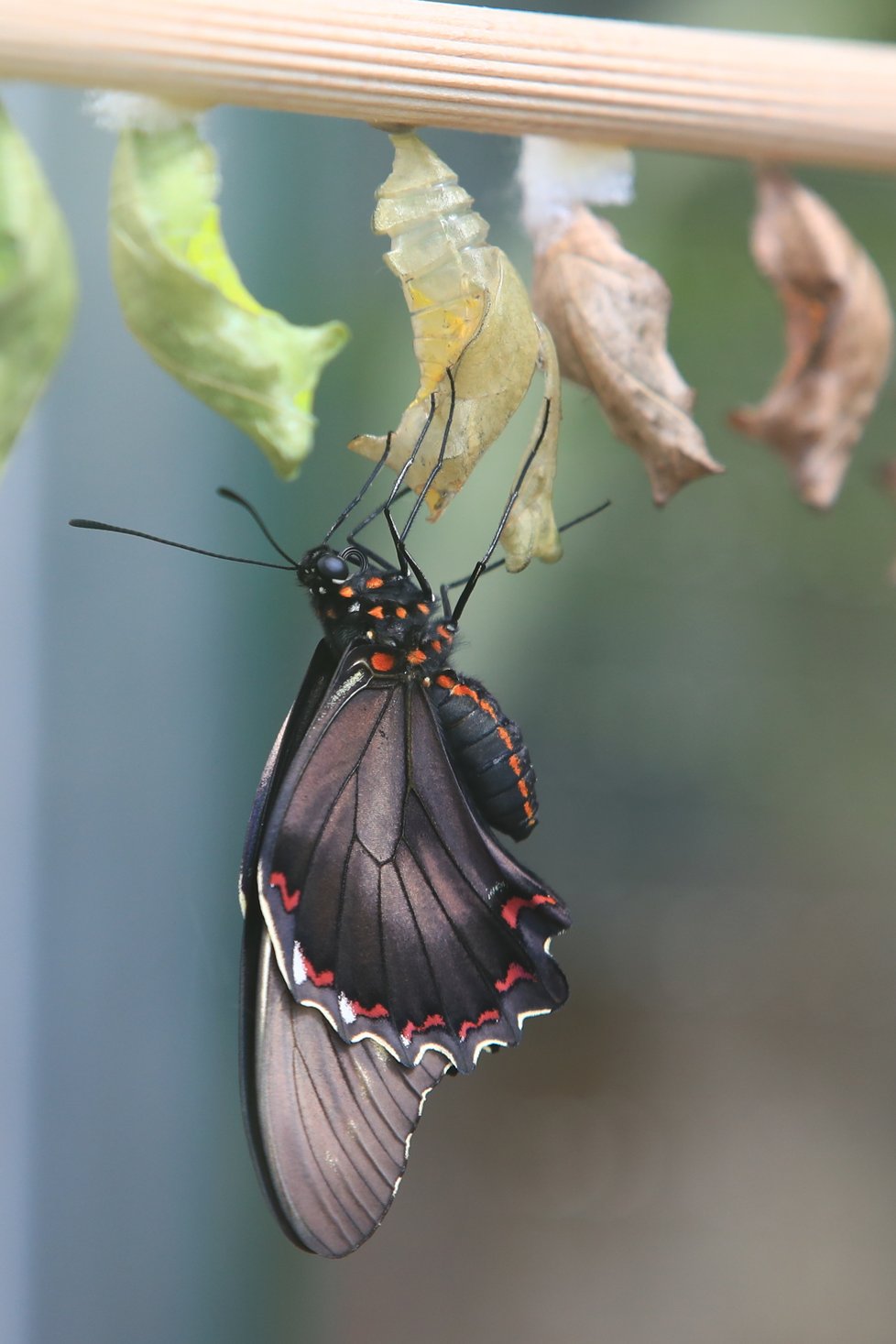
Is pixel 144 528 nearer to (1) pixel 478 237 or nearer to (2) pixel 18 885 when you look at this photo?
(2) pixel 18 885

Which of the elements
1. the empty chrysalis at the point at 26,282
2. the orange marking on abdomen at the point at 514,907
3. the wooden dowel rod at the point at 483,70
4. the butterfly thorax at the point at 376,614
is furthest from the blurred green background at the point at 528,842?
the empty chrysalis at the point at 26,282

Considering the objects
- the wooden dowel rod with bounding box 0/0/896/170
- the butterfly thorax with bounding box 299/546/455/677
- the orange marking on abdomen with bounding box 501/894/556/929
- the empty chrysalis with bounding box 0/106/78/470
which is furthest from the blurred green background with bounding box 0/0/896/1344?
the empty chrysalis with bounding box 0/106/78/470

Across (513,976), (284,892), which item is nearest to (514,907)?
(513,976)

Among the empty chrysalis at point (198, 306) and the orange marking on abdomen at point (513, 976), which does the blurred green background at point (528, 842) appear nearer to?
the orange marking on abdomen at point (513, 976)

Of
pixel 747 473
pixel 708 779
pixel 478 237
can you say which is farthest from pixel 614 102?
pixel 708 779

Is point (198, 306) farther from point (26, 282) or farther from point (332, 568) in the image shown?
point (332, 568)
